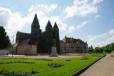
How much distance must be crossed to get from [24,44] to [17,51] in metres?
5.98

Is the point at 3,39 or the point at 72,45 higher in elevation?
the point at 3,39

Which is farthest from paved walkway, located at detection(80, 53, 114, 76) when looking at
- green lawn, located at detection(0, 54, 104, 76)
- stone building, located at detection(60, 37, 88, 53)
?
stone building, located at detection(60, 37, 88, 53)

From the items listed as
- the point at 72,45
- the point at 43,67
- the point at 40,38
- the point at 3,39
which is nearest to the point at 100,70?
the point at 43,67

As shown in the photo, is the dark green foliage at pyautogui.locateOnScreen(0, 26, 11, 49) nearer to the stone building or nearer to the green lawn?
the green lawn

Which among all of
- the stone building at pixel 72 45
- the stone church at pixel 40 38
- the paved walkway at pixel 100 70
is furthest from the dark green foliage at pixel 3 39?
the stone building at pixel 72 45

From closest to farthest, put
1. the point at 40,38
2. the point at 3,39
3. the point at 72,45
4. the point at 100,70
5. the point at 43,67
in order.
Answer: the point at 100,70 → the point at 43,67 → the point at 3,39 → the point at 40,38 → the point at 72,45

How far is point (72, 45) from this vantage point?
11319 centimetres

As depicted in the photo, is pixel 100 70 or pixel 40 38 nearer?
pixel 100 70

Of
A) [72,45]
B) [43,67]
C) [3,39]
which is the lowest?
[43,67]

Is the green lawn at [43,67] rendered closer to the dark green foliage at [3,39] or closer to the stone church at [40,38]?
the dark green foliage at [3,39]

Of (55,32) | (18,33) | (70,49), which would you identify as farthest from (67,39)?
(18,33)

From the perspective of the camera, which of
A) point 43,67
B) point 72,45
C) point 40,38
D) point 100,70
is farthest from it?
point 72,45

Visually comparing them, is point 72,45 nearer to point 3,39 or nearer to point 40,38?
point 40,38

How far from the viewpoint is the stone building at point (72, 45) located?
10950 cm
